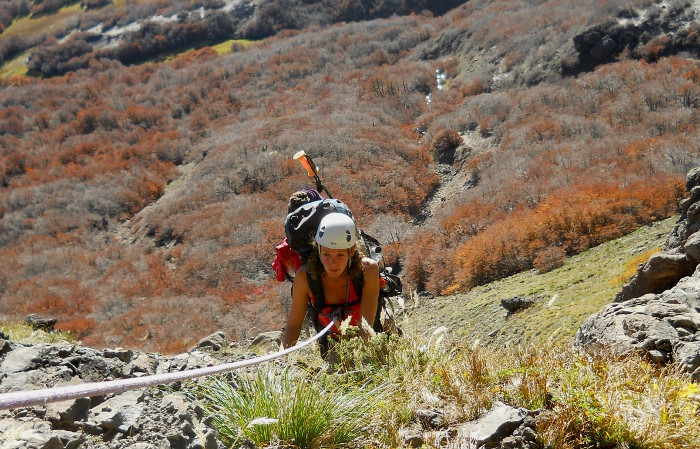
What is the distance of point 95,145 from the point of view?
35281 millimetres

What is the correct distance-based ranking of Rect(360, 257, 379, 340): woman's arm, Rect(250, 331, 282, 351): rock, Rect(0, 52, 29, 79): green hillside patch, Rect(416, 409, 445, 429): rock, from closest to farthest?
Rect(416, 409, 445, 429): rock, Rect(360, 257, 379, 340): woman's arm, Rect(250, 331, 282, 351): rock, Rect(0, 52, 29, 79): green hillside patch

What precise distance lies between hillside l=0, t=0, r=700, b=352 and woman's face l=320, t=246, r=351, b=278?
33.3 ft

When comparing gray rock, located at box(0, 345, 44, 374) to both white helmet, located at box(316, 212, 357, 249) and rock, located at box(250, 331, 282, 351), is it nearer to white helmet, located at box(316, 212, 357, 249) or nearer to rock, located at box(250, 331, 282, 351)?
white helmet, located at box(316, 212, 357, 249)

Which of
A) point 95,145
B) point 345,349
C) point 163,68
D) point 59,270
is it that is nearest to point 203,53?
point 163,68

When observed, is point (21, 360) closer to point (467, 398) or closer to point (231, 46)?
point (467, 398)

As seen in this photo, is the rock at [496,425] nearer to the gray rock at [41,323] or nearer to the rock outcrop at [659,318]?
the rock outcrop at [659,318]

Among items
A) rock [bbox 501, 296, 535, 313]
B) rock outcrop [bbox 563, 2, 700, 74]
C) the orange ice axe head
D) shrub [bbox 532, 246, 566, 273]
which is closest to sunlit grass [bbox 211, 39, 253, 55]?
rock outcrop [bbox 563, 2, 700, 74]

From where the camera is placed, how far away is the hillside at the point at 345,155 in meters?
17.1

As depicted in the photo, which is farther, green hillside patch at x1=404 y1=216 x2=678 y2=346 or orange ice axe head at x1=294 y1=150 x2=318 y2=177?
green hillside patch at x1=404 y1=216 x2=678 y2=346

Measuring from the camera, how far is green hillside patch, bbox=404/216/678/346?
903 cm

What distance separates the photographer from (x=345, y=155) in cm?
2861

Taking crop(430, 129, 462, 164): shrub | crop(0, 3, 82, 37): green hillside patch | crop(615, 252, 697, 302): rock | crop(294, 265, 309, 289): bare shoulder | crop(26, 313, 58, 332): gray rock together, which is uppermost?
crop(0, 3, 82, 37): green hillside patch

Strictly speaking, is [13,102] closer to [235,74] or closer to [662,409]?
[235,74]

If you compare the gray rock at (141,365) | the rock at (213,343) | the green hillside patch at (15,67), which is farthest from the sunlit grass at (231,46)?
the gray rock at (141,365)
